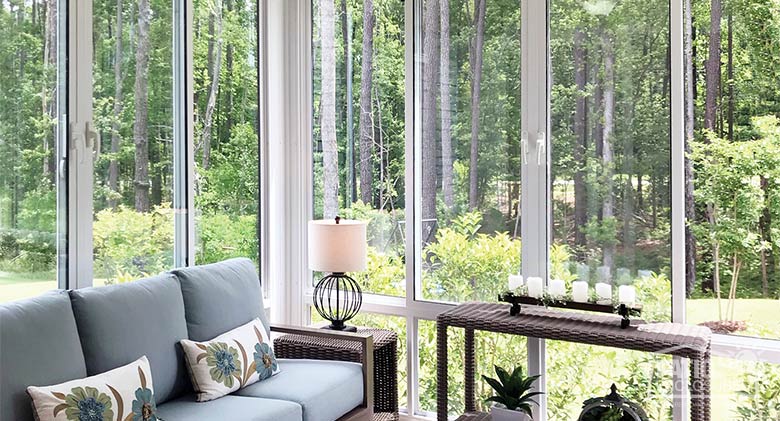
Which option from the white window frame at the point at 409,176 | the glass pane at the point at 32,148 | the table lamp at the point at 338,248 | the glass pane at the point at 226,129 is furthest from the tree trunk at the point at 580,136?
the glass pane at the point at 32,148

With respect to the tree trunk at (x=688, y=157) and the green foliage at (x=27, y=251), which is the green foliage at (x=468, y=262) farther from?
the green foliage at (x=27, y=251)

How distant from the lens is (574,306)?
2.92 meters

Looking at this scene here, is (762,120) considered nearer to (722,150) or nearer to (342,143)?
(722,150)

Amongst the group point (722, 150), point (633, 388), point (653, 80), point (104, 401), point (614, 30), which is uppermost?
point (614, 30)

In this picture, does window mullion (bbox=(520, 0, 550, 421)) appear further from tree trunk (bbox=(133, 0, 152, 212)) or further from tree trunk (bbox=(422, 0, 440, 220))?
tree trunk (bbox=(133, 0, 152, 212))

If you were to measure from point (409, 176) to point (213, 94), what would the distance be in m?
1.20

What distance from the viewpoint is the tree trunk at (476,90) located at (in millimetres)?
3482

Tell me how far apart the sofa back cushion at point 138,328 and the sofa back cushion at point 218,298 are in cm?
7

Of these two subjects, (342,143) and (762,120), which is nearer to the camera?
(762,120)

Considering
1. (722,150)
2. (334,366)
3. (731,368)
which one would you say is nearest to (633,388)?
(731,368)

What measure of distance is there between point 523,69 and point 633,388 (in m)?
1.66

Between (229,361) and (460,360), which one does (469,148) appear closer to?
(460,360)

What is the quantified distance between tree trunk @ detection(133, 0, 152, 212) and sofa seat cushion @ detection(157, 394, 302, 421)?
1048 mm

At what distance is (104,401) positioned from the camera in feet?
7.30
